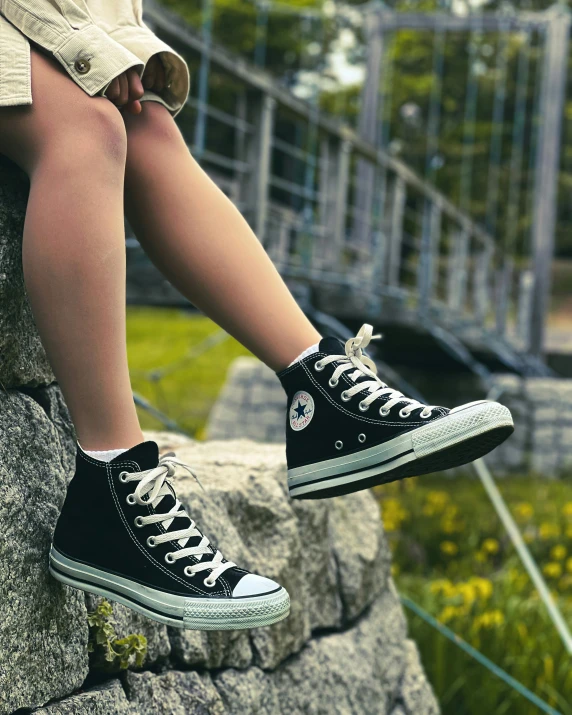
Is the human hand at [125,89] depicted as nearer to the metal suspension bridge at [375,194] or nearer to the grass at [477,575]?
the metal suspension bridge at [375,194]

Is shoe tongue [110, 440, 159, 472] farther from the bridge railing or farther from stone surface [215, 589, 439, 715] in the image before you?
the bridge railing

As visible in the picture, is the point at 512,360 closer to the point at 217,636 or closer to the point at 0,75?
the point at 217,636

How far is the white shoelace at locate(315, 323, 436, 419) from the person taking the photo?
1.25 meters

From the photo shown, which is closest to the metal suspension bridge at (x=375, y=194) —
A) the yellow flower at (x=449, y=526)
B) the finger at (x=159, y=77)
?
the yellow flower at (x=449, y=526)

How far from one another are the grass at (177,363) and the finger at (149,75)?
4366 millimetres

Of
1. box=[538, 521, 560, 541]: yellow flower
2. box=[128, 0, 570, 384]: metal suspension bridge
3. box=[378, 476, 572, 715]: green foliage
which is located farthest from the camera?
box=[538, 521, 560, 541]: yellow flower

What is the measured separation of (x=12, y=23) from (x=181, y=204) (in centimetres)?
30

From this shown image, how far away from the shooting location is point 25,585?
1182 mm

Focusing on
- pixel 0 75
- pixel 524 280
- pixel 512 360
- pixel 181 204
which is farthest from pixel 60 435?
pixel 524 280

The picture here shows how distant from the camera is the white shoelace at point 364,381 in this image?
49.1 inches

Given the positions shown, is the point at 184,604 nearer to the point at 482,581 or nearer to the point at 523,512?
the point at 482,581

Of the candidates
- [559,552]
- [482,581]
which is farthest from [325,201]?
[482,581]

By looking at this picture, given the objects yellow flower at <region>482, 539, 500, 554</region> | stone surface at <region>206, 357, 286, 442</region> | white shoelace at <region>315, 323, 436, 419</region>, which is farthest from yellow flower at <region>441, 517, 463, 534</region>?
white shoelace at <region>315, 323, 436, 419</region>

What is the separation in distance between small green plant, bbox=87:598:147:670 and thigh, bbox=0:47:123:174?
1.88 ft
